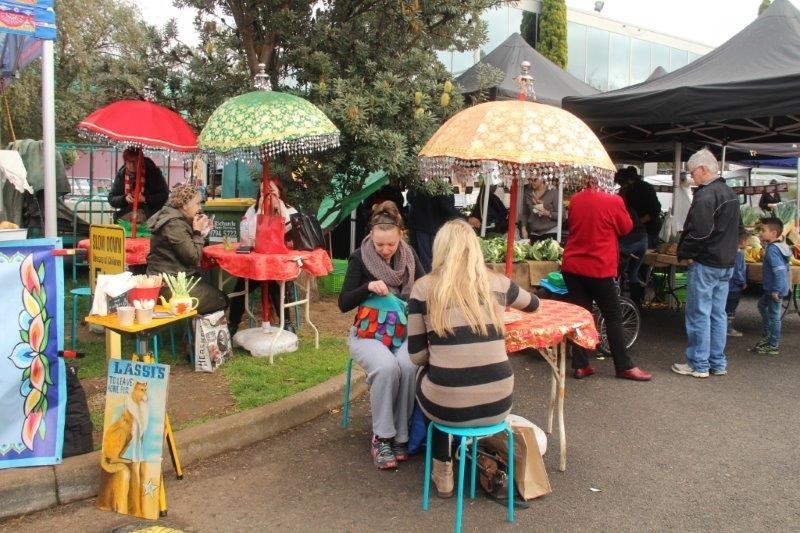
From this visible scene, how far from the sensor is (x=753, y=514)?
335 cm

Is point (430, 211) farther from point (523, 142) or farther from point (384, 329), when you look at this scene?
point (523, 142)

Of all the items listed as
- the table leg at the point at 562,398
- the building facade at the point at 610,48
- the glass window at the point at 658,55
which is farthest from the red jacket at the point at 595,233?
the glass window at the point at 658,55

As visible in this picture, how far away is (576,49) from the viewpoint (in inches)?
982

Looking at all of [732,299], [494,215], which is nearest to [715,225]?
[732,299]

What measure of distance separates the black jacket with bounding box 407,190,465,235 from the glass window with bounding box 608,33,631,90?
65.8 ft

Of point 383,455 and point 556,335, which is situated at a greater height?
point 556,335

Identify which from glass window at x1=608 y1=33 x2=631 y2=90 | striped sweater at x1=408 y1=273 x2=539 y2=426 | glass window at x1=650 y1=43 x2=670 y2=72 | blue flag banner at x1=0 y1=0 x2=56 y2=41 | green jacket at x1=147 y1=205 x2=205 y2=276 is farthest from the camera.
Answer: glass window at x1=650 y1=43 x2=670 y2=72

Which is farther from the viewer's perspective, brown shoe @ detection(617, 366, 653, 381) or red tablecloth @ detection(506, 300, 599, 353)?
brown shoe @ detection(617, 366, 653, 381)

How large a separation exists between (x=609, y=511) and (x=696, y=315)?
288 centimetres

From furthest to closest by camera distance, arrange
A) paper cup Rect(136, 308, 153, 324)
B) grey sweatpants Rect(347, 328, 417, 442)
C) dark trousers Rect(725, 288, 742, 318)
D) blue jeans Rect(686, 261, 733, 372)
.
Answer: dark trousers Rect(725, 288, 742, 318) < blue jeans Rect(686, 261, 733, 372) < grey sweatpants Rect(347, 328, 417, 442) < paper cup Rect(136, 308, 153, 324)

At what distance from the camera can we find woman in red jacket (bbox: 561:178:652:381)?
5.51 meters

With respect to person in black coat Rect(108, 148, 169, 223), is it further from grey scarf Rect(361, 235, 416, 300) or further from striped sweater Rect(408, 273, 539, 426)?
striped sweater Rect(408, 273, 539, 426)

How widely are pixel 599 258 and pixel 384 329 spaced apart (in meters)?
2.36

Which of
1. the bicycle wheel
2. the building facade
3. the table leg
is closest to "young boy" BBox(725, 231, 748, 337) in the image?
the bicycle wheel
